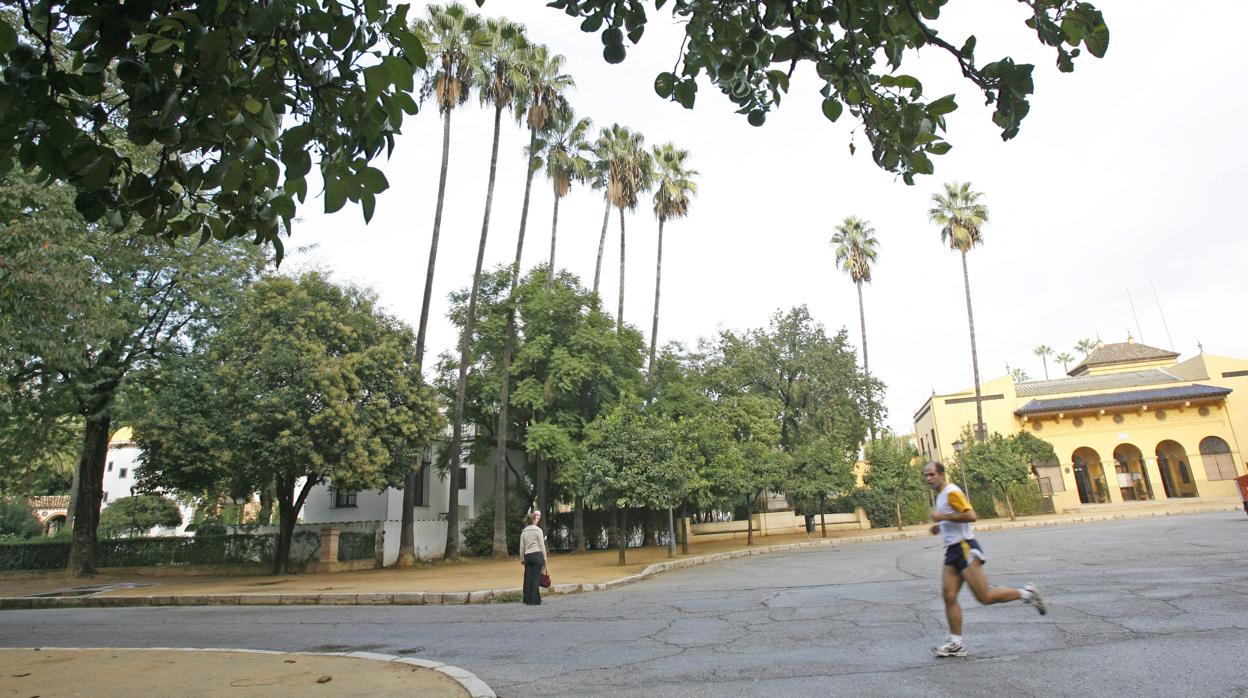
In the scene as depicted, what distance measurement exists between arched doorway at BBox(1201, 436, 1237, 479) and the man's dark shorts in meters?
48.1

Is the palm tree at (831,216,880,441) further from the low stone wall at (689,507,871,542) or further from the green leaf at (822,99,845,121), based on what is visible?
the green leaf at (822,99,845,121)

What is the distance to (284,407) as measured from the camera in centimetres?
2050

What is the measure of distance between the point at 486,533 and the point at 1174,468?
1697 inches

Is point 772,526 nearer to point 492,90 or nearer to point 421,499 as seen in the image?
point 421,499

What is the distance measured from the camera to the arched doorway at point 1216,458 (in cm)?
4156

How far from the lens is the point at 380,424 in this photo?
875 inches

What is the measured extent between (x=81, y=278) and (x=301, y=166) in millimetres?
14694

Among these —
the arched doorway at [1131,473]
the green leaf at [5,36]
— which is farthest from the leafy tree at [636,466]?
the arched doorway at [1131,473]

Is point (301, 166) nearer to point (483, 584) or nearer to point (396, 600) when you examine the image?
point (396, 600)

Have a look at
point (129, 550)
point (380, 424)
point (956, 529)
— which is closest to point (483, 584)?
point (380, 424)

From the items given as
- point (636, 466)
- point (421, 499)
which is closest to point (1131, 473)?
point (636, 466)

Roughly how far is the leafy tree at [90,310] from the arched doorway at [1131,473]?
50.0m

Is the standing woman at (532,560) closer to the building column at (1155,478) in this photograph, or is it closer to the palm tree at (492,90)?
the palm tree at (492,90)

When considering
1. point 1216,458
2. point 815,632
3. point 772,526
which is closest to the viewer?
point 815,632
